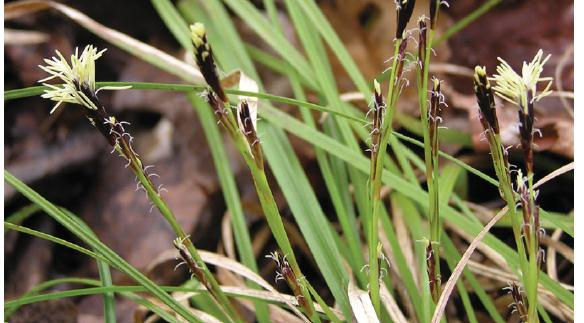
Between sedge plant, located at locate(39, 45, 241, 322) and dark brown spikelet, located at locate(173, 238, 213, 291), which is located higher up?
sedge plant, located at locate(39, 45, 241, 322)

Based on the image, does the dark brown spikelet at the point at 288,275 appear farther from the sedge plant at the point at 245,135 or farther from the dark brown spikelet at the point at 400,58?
the dark brown spikelet at the point at 400,58

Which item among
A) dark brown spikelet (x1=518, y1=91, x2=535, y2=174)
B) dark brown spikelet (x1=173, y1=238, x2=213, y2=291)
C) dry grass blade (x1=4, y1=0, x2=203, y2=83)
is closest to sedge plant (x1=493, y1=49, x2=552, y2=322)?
dark brown spikelet (x1=518, y1=91, x2=535, y2=174)

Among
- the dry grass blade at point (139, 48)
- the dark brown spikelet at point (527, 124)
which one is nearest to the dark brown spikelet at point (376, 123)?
the dark brown spikelet at point (527, 124)

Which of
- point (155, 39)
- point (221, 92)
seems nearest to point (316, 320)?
point (221, 92)

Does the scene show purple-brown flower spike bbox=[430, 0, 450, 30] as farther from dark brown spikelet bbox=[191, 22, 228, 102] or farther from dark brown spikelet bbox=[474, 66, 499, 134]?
dark brown spikelet bbox=[191, 22, 228, 102]

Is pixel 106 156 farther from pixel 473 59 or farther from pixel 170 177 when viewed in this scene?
pixel 473 59

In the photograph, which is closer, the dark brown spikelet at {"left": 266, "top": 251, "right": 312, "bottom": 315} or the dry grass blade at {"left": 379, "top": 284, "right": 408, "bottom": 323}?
the dark brown spikelet at {"left": 266, "top": 251, "right": 312, "bottom": 315}

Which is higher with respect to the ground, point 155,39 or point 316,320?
point 155,39
